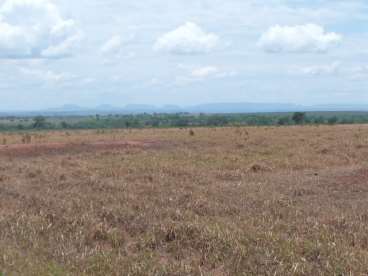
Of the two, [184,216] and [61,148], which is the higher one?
[61,148]

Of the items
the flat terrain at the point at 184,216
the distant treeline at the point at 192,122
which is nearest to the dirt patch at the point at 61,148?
the flat terrain at the point at 184,216

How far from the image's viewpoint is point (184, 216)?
1038 cm

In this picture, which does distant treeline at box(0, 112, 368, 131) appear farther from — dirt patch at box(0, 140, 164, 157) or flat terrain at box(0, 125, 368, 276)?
flat terrain at box(0, 125, 368, 276)

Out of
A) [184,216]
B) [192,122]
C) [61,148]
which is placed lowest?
[192,122]

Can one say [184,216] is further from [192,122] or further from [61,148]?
[192,122]

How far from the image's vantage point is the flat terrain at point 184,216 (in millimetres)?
7809

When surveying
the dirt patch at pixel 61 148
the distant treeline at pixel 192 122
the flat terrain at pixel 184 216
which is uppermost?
the dirt patch at pixel 61 148

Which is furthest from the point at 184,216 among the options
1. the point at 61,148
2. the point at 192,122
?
the point at 192,122

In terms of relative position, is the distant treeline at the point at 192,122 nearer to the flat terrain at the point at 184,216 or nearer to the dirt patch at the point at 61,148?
the dirt patch at the point at 61,148

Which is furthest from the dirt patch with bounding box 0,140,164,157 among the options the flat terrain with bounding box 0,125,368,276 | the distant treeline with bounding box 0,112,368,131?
the distant treeline with bounding box 0,112,368,131

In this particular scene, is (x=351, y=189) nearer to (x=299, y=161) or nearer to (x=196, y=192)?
(x=196, y=192)

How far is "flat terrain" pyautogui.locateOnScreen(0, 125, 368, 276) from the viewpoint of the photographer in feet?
25.6

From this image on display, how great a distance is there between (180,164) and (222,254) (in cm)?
1018

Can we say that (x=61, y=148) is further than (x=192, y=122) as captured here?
No
